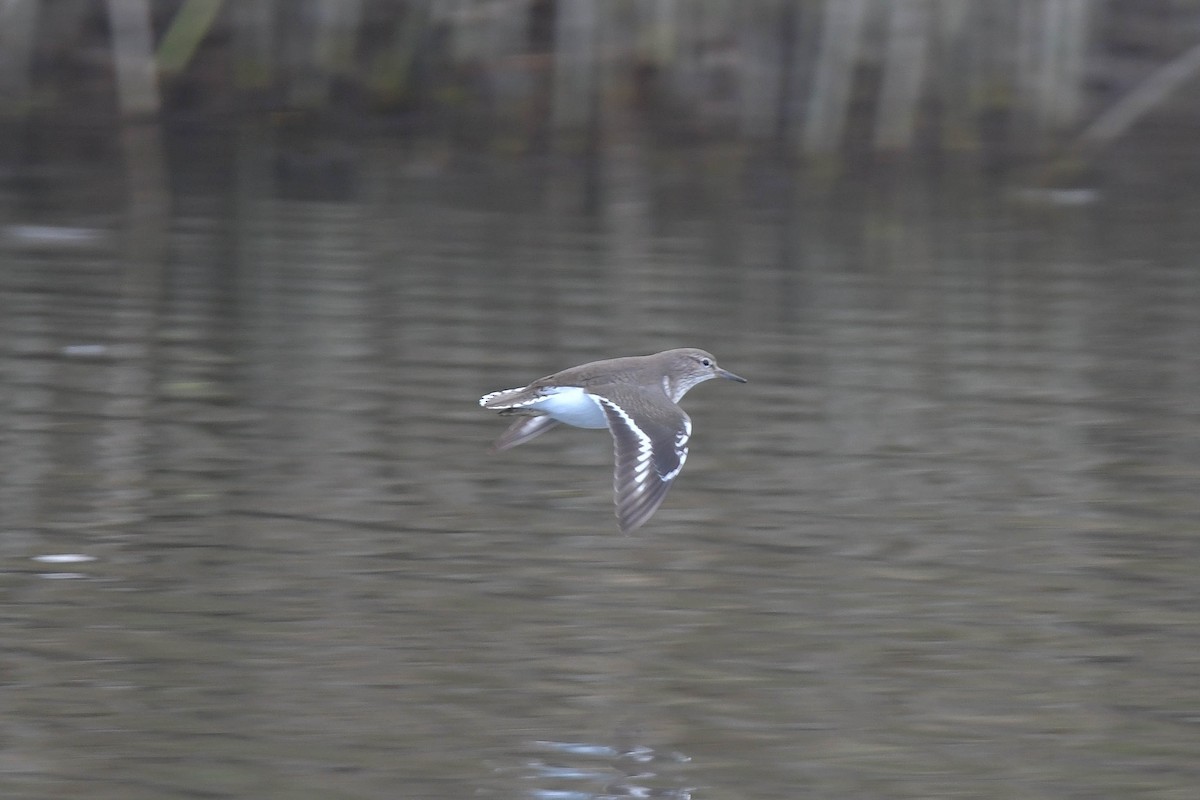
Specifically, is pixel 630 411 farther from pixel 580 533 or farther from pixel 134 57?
pixel 134 57

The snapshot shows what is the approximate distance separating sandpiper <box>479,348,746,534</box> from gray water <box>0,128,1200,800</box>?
0.49 metres

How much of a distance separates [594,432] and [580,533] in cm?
230

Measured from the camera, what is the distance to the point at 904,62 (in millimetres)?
20156

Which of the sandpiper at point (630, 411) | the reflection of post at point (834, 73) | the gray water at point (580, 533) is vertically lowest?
the gray water at point (580, 533)

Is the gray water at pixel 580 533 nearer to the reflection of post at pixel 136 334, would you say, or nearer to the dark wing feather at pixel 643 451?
the reflection of post at pixel 136 334

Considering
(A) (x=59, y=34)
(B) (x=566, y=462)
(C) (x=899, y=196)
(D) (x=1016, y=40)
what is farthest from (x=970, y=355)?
(A) (x=59, y=34)

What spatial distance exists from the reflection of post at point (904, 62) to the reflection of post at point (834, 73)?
0.36 metres

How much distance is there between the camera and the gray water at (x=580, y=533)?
621 centimetres

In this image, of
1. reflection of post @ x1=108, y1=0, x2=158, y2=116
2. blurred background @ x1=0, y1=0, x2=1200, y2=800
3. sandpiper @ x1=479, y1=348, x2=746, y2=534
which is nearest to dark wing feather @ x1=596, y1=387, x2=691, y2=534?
sandpiper @ x1=479, y1=348, x2=746, y2=534

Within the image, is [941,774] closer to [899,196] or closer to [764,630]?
[764,630]

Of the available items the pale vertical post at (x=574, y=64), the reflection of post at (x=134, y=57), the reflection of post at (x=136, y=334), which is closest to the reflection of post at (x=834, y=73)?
the pale vertical post at (x=574, y=64)

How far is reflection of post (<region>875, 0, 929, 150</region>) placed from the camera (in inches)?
793

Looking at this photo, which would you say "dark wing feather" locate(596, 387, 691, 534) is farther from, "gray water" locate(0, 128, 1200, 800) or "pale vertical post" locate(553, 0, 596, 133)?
"pale vertical post" locate(553, 0, 596, 133)

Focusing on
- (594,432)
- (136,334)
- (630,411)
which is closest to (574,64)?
(136,334)
